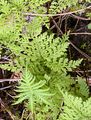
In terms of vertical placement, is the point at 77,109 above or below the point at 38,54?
below

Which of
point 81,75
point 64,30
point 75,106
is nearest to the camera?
point 75,106

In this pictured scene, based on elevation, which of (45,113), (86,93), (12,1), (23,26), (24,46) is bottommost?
(45,113)

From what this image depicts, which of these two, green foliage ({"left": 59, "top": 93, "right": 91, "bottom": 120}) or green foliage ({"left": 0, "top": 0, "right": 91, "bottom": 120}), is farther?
green foliage ({"left": 0, "top": 0, "right": 91, "bottom": 120})

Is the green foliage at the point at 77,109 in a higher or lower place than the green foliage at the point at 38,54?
lower

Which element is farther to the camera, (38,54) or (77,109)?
(38,54)

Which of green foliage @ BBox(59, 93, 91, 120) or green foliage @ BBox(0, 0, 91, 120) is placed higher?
green foliage @ BBox(0, 0, 91, 120)

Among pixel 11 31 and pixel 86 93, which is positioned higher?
pixel 11 31

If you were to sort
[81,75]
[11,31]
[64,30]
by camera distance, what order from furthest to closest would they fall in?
[64,30], [81,75], [11,31]

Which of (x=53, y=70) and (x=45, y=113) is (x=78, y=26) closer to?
(x=53, y=70)

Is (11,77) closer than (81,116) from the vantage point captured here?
No

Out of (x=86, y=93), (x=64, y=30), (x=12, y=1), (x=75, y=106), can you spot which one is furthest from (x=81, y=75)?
(x=12, y=1)

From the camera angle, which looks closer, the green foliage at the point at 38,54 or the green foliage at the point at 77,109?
the green foliage at the point at 77,109
